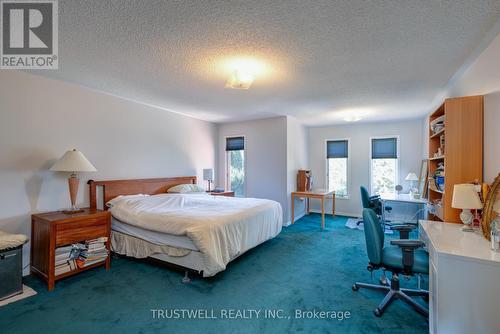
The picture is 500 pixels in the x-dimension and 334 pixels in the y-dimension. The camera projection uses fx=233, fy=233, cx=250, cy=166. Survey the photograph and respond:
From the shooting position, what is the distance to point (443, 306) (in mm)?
1576

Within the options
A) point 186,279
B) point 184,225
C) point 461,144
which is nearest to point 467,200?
point 461,144

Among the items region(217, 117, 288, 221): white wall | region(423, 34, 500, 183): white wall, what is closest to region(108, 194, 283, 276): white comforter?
region(217, 117, 288, 221): white wall

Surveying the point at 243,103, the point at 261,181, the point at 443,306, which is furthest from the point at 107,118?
the point at 443,306

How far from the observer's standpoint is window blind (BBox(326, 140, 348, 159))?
20.1ft

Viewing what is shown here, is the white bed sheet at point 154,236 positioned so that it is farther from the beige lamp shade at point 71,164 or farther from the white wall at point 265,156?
the white wall at point 265,156

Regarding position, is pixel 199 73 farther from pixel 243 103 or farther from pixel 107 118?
pixel 107 118

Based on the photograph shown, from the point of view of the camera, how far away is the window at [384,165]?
557cm

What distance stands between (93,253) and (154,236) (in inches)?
29.4

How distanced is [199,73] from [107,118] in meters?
1.85

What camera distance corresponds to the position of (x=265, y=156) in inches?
210

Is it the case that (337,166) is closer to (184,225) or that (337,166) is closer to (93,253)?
(184,225)

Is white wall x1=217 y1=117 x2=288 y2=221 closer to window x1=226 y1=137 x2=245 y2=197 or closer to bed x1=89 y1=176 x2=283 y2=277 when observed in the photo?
window x1=226 y1=137 x2=245 y2=197

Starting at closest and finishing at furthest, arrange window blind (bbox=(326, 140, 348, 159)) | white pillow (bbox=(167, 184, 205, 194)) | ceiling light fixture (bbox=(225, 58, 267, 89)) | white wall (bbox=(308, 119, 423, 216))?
ceiling light fixture (bbox=(225, 58, 267, 89))
white pillow (bbox=(167, 184, 205, 194))
white wall (bbox=(308, 119, 423, 216))
window blind (bbox=(326, 140, 348, 159))

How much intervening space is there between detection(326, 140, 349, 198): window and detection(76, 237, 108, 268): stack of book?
5.25 metres
